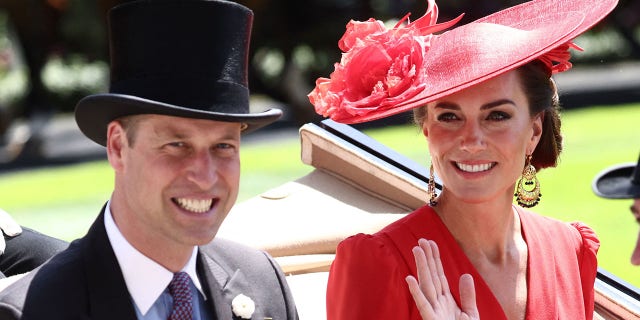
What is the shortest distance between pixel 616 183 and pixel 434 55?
2.54 metres

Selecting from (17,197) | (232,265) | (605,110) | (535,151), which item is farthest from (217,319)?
(605,110)

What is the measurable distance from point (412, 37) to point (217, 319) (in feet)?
3.06

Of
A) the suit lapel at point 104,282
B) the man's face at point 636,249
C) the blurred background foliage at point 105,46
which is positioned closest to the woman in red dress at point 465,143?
the suit lapel at point 104,282

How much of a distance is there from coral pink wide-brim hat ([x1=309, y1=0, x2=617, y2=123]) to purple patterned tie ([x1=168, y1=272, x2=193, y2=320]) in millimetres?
645

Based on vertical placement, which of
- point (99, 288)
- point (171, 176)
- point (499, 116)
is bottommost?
point (99, 288)

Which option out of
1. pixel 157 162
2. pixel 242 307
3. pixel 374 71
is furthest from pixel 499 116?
pixel 157 162

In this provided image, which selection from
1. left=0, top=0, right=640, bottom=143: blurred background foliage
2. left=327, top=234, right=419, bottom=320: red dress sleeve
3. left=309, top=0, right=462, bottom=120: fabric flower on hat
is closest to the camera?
left=327, top=234, right=419, bottom=320: red dress sleeve

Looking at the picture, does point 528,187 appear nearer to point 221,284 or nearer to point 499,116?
point 499,116

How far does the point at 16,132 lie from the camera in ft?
61.3

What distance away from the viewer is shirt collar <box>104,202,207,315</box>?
91.7 inches

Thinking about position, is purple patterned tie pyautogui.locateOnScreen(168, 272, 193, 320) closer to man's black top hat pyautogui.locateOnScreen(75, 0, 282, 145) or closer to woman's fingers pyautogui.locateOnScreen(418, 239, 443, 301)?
man's black top hat pyautogui.locateOnScreen(75, 0, 282, 145)

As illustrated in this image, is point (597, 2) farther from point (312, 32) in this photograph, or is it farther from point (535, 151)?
point (312, 32)

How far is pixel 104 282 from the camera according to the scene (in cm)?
232

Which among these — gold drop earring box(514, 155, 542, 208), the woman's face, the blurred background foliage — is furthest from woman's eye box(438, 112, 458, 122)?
the blurred background foliage
